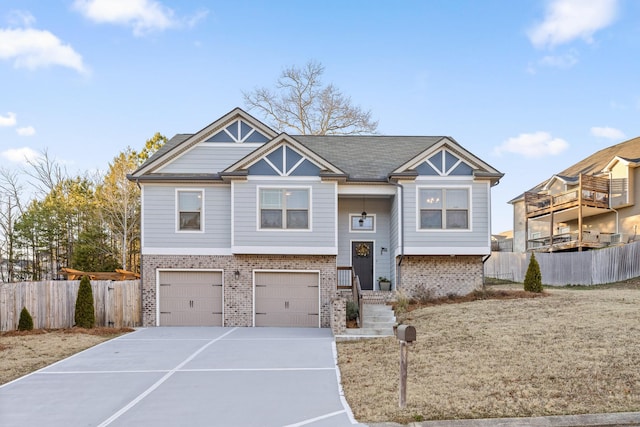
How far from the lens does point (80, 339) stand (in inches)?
564

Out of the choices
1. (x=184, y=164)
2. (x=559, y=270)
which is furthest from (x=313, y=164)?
(x=559, y=270)

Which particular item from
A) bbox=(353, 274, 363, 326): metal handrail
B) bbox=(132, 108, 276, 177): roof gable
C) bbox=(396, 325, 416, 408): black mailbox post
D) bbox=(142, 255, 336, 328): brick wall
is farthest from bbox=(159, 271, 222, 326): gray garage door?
bbox=(396, 325, 416, 408): black mailbox post

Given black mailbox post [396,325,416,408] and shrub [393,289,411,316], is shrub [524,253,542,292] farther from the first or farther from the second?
black mailbox post [396,325,416,408]

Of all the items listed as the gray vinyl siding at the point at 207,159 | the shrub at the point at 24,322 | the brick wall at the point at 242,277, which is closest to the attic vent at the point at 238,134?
the gray vinyl siding at the point at 207,159

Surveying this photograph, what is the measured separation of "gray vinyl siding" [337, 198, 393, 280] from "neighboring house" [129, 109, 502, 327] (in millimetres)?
1312

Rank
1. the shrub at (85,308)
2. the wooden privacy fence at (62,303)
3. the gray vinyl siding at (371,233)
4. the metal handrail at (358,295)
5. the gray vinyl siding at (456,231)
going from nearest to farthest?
the metal handrail at (358,295) < the wooden privacy fence at (62,303) < the shrub at (85,308) < the gray vinyl siding at (456,231) < the gray vinyl siding at (371,233)

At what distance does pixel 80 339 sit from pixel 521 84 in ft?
53.5

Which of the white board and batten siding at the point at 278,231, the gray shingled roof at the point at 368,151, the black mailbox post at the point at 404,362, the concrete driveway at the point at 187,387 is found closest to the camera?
the black mailbox post at the point at 404,362

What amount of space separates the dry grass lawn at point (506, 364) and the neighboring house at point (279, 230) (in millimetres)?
3107

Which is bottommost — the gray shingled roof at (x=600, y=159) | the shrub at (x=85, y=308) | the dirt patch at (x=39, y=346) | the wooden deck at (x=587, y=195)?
the dirt patch at (x=39, y=346)

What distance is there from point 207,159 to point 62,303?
6427 mm

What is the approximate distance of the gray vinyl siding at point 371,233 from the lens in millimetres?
19125

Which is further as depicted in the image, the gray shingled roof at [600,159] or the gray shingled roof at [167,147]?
the gray shingled roof at [600,159]

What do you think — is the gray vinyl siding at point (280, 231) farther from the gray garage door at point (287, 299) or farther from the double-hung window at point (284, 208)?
the gray garage door at point (287, 299)
